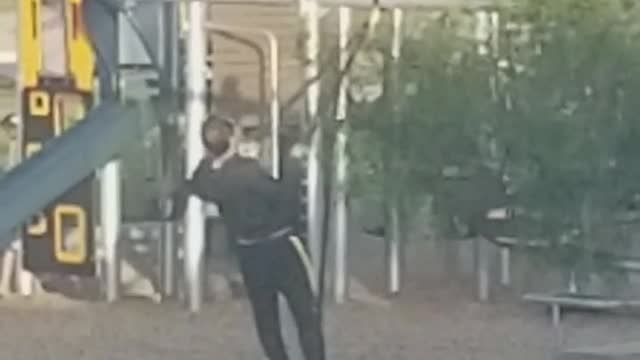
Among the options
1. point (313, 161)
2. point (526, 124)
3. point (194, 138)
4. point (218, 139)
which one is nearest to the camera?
point (526, 124)

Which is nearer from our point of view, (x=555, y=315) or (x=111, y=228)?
(x=555, y=315)

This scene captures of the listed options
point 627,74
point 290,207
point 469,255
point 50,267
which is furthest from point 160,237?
point 627,74

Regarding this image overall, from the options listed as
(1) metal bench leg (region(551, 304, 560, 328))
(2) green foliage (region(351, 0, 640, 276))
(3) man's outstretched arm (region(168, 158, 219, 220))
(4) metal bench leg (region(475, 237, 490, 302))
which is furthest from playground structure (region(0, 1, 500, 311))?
(1) metal bench leg (region(551, 304, 560, 328))

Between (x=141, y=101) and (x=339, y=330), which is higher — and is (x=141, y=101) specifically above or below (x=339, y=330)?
above

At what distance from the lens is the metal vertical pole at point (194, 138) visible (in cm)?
1625

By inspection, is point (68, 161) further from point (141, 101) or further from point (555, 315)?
point (555, 315)

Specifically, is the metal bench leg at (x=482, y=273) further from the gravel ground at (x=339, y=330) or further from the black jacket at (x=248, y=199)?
the black jacket at (x=248, y=199)

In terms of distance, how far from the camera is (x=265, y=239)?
459 inches

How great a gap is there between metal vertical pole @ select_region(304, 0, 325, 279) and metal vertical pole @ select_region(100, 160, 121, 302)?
5.19 ft

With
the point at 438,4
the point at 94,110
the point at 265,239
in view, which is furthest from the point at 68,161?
the point at 438,4

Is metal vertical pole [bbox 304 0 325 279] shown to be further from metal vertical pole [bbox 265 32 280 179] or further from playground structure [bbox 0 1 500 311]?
metal vertical pole [bbox 265 32 280 179]

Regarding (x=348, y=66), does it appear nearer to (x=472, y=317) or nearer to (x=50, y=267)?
(x=50, y=267)

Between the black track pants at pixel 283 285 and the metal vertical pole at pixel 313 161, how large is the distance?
142 cm

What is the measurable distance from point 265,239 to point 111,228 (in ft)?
18.3
